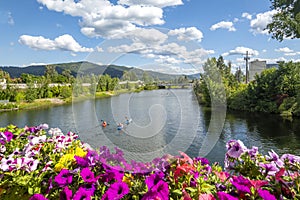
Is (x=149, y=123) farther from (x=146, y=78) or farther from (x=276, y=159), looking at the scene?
(x=276, y=159)

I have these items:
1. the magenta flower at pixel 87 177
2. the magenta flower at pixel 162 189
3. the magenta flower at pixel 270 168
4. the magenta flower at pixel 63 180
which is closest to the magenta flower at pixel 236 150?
the magenta flower at pixel 270 168

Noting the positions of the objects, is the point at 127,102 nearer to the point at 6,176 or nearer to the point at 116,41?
the point at 116,41

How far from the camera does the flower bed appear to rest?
115 cm

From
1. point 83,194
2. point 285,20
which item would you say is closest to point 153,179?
point 83,194

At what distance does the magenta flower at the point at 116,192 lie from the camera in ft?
3.74

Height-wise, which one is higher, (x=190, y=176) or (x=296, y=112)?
(x=190, y=176)

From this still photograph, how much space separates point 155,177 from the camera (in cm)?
123

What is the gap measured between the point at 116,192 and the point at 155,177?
0.64 feet

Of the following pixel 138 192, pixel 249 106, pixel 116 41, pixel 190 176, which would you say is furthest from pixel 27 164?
pixel 249 106

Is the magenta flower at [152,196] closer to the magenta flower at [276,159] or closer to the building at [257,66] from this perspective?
the magenta flower at [276,159]

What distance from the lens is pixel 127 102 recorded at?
2820 millimetres

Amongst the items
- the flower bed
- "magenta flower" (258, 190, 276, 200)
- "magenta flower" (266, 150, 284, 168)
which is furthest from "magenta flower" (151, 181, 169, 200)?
"magenta flower" (266, 150, 284, 168)

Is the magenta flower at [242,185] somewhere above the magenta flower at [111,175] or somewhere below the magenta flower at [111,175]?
above

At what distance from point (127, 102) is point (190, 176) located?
163 centimetres
